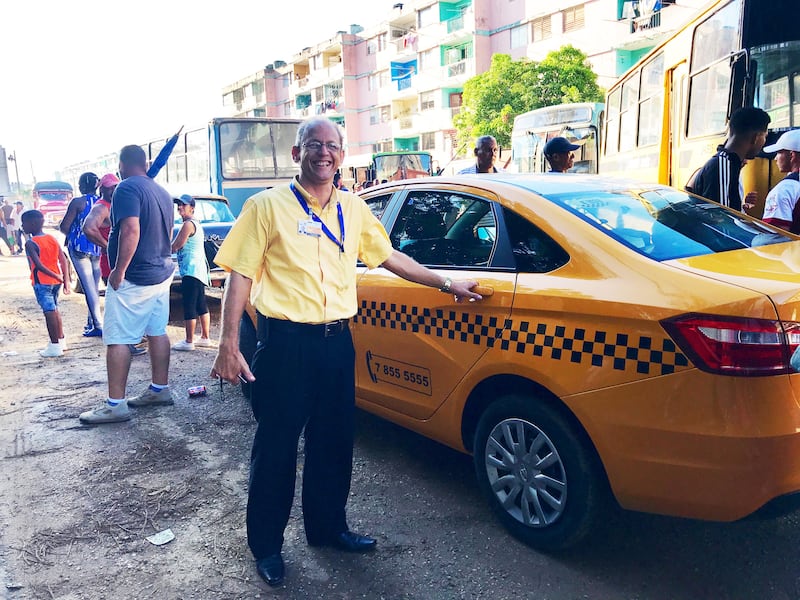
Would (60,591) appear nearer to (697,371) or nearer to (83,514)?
(83,514)

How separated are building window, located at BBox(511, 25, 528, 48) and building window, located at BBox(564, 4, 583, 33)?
9.67 feet

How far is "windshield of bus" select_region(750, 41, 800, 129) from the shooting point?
5.49 meters

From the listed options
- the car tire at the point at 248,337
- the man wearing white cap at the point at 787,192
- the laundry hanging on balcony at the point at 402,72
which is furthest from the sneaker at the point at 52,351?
the laundry hanging on balcony at the point at 402,72

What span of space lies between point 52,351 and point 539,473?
5909 millimetres

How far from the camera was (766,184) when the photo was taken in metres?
5.73

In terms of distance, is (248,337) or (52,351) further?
(52,351)

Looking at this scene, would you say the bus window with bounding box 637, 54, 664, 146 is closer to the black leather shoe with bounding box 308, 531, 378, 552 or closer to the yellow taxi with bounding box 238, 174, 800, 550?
the yellow taxi with bounding box 238, 174, 800, 550

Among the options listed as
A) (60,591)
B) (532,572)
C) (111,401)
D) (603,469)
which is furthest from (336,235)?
(111,401)

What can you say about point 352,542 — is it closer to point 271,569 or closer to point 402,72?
point 271,569

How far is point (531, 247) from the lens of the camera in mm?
2961

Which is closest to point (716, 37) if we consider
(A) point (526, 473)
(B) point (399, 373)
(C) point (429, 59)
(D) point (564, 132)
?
(B) point (399, 373)

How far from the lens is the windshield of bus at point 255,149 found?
1384 cm

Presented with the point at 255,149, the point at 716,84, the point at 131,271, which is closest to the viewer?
the point at 131,271

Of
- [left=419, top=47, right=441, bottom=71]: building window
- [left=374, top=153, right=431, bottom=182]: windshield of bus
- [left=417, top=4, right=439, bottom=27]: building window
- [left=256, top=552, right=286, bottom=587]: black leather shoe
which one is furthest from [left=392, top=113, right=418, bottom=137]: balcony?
[left=256, top=552, right=286, bottom=587]: black leather shoe
